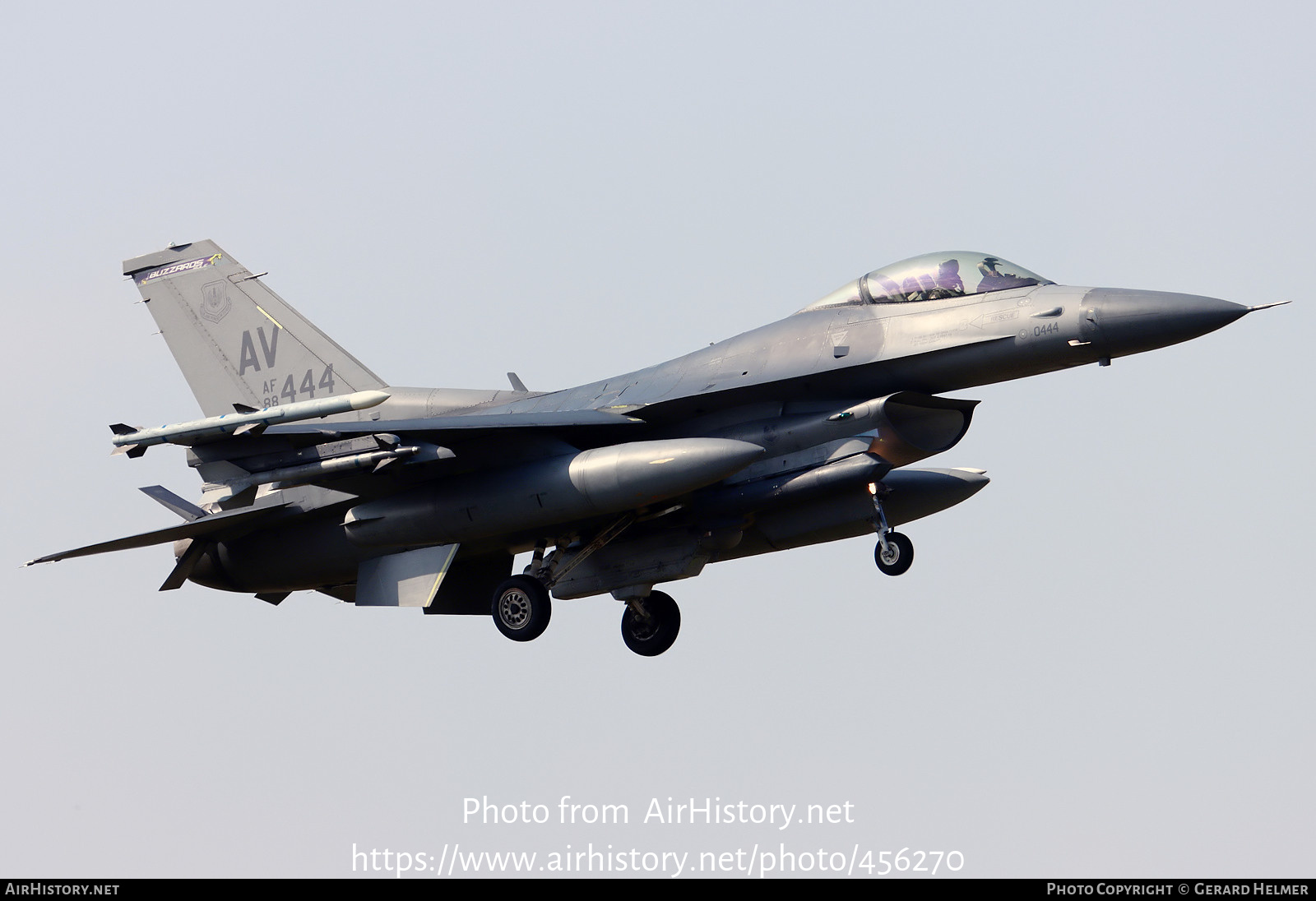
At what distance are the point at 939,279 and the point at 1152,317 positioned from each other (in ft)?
7.00

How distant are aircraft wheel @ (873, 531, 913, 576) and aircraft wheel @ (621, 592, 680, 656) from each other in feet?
11.9

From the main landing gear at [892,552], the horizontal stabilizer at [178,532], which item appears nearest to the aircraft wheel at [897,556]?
the main landing gear at [892,552]

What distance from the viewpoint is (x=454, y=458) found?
16.2 m

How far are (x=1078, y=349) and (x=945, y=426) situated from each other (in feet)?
5.19

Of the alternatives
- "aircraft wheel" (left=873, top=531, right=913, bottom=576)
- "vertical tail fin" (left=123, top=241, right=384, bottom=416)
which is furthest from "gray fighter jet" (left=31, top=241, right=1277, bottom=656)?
"vertical tail fin" (left=123, top=241, right=384, bottom=416)

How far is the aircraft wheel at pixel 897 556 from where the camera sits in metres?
Answer: 15.3

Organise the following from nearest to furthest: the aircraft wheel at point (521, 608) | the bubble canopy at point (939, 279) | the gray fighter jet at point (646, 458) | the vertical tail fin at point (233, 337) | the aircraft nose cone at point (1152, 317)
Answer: the aircraft nose cone at point (1152, 317) < the gray fighter jet at point (646, 458) < the bubble canopy at point (939, 279) < the aircraft wheel at point (521, 608) < the vertical tail fin at point (233, 337)

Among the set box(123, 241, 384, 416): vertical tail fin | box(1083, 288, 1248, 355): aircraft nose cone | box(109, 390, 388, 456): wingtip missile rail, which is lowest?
box(109, 390, 388, 456): wingtip missile rail

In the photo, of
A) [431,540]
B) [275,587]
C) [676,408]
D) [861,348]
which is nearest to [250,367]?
[275,587]

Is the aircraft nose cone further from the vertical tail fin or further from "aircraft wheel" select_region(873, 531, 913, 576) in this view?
the vertical tail fin

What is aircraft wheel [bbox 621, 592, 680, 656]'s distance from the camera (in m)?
18.3

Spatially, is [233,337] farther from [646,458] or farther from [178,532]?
→ [646,458]

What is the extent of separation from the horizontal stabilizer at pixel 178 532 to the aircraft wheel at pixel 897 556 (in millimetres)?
6857

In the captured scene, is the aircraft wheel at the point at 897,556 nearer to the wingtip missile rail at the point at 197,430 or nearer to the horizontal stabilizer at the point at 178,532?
the wingtip missile rail at the point at 197,430
